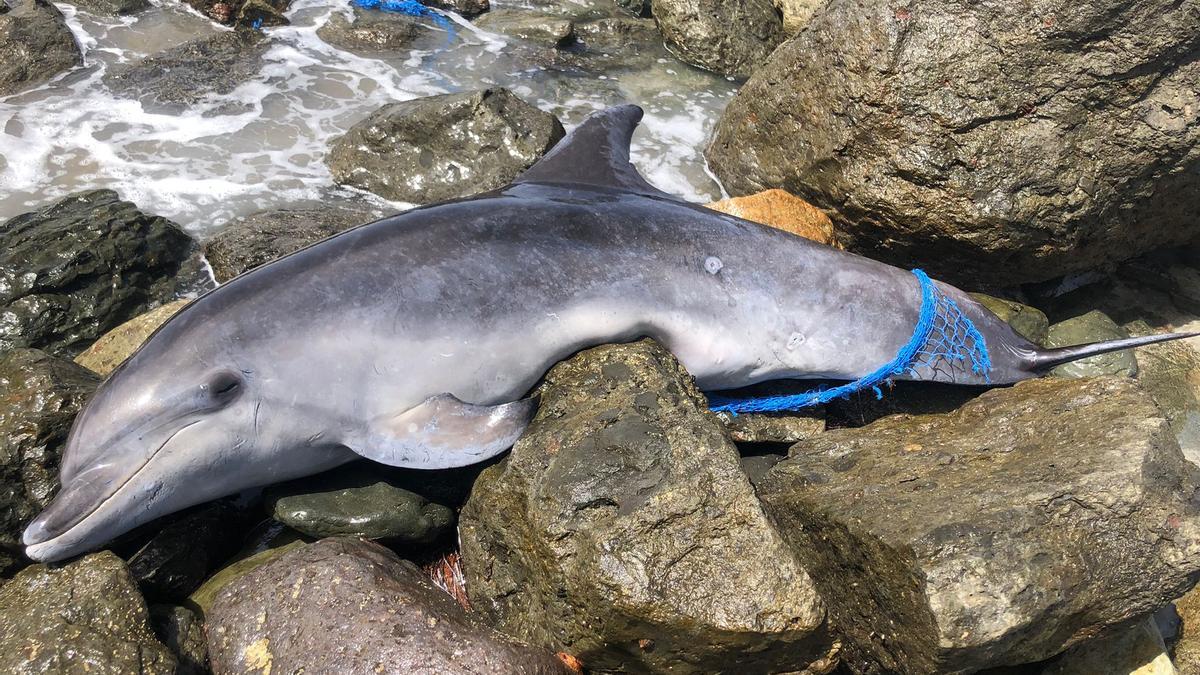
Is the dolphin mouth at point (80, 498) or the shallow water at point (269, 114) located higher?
the dolphin mouth at point (80, 498)

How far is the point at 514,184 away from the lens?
510 cm

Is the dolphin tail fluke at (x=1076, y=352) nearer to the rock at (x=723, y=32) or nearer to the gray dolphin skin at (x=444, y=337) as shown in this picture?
the gray dolphin skin at (x=444, y=337)

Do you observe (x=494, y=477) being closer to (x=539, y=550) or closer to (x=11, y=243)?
(x=539, y=550)

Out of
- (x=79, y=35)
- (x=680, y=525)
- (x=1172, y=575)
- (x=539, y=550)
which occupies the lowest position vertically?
(x=79, y=35)

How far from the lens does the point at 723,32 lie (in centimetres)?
1045

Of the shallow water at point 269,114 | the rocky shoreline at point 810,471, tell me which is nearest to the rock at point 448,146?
the shallow water at point 269,114

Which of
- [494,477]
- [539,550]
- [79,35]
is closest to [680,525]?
[539,550]

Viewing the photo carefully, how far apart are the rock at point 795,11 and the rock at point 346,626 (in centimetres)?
870

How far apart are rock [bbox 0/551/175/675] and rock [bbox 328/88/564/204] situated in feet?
14.5

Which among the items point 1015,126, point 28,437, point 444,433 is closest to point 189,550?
point 28,437

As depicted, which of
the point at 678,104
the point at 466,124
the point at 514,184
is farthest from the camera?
the point at 678,104

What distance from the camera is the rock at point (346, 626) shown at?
3.28 meters

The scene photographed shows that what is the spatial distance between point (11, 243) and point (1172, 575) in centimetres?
660

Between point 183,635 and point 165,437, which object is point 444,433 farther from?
point 183,635
